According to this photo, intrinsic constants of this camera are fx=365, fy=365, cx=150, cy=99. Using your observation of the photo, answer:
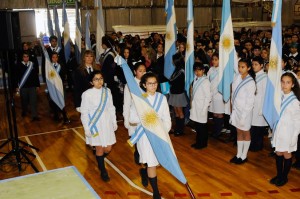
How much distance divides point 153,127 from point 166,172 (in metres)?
1.57

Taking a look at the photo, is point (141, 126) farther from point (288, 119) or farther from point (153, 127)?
point (288, 119)

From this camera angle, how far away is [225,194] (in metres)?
4.46

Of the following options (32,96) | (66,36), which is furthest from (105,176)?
(66,36)

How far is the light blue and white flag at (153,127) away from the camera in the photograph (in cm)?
382

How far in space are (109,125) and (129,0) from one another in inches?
599

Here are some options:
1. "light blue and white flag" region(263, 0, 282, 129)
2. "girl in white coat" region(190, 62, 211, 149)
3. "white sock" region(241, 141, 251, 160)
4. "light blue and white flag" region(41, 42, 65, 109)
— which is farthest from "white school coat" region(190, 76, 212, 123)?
"light blue and white flag" region(41, 42, 65, 109)

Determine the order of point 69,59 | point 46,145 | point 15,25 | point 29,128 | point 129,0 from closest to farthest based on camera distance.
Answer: point 15,25 < point 46,145 < point 29,128 < point 69,59 < point 129,0

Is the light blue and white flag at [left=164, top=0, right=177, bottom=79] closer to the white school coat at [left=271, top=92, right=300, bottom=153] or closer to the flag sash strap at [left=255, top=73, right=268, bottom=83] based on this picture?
the flag sash strap at [left=255, top=73, right=268, bottom=83]

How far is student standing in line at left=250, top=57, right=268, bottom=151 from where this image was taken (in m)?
5.51

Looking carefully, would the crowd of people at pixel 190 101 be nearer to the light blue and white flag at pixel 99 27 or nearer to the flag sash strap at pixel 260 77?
the flag sash strap at pixel 260 77

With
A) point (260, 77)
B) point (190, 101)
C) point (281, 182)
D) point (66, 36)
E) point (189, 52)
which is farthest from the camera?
point (66, 36)

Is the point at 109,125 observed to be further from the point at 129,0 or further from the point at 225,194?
the point at 129,0

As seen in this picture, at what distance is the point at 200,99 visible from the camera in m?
5.91

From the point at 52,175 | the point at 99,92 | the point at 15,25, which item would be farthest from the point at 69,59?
the point at 52,175
